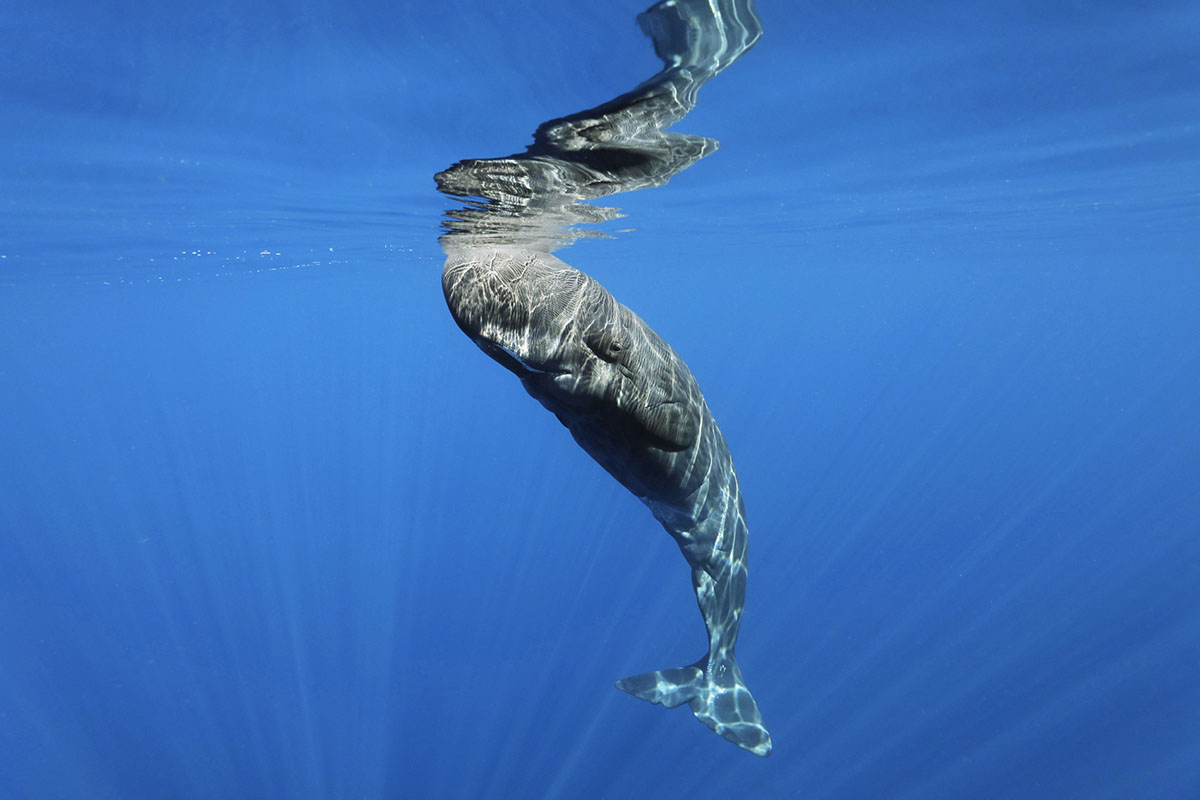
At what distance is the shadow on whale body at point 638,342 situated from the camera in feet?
13.7

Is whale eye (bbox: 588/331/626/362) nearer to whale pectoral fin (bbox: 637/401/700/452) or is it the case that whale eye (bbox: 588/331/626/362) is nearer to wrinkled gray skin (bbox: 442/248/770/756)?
wrinkled gray skin (bbox: 442/248/770/756)

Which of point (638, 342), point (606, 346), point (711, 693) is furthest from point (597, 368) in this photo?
point (711, 693)

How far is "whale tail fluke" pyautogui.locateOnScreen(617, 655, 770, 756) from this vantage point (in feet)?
23.3

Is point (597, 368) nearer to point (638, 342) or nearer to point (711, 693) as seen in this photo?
point (638, 342)

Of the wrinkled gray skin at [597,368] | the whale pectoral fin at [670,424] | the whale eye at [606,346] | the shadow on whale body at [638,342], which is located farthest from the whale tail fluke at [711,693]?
the whale eye at [606,346]

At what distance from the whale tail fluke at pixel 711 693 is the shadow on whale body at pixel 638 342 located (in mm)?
15

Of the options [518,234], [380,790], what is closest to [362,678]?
[380,790]

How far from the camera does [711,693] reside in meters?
7.47

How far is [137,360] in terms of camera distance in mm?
72750

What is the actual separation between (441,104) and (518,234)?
6255 mm

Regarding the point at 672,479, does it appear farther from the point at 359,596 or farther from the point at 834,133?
the point at 359,596

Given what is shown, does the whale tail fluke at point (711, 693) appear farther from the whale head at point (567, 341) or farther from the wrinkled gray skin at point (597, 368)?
the whale head at point (567, 341)

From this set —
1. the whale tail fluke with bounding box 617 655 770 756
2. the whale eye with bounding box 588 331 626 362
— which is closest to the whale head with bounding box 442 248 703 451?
the whale eye with bounding box 588 331 626 362

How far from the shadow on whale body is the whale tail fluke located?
15mm
